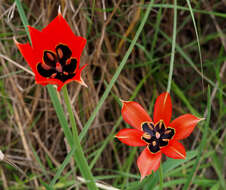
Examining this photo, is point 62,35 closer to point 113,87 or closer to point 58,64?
point 58,64

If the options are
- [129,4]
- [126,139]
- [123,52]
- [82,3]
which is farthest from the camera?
[123,52]

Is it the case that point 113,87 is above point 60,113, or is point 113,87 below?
below

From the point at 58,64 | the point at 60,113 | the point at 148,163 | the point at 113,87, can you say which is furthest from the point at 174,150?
the point at 113,87

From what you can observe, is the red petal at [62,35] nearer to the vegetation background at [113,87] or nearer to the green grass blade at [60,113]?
the green grass blade at [60,113]

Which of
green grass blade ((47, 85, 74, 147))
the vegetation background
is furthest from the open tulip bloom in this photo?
the vegetation background

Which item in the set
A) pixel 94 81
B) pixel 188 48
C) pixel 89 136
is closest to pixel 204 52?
pixel 188 48

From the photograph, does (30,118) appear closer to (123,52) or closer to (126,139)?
(123,52)
